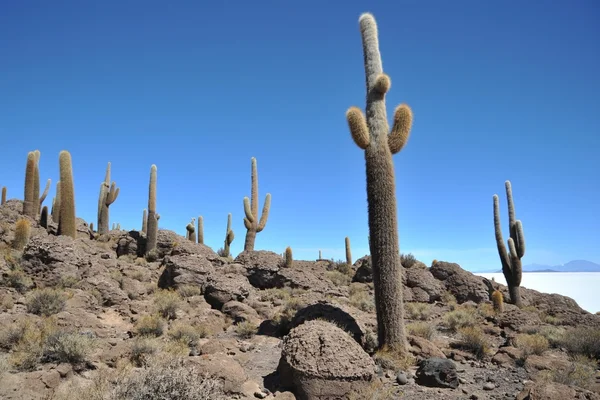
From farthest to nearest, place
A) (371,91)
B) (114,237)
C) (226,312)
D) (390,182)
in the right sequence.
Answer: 1. (114,237)
2. (226,312)
3. (371,91)
4. (390,182)

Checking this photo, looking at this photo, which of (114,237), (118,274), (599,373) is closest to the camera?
(599,373)

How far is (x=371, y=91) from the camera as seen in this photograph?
10914 mm

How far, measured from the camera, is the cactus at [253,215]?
923 inches

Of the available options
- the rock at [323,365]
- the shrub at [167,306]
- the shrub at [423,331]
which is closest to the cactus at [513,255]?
the shrub at [423,331]

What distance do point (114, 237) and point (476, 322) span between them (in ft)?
67.5

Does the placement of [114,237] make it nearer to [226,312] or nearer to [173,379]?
[226,312]

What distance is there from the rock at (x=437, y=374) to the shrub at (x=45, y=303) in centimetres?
868

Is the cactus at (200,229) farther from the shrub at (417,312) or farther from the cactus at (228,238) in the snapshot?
the shrub at (417,312)

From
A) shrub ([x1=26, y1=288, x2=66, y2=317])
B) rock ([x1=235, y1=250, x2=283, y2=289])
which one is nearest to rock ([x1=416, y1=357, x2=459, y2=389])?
shrub ([x1=26, y1=288, x2=66, y2=317])

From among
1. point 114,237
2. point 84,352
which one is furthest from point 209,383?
point 114,237

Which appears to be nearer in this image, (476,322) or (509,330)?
(509,330)

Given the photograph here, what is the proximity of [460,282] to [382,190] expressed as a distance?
1263 centimetres

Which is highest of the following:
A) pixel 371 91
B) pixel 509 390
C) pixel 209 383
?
pixel 371 91

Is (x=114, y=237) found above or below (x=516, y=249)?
above
